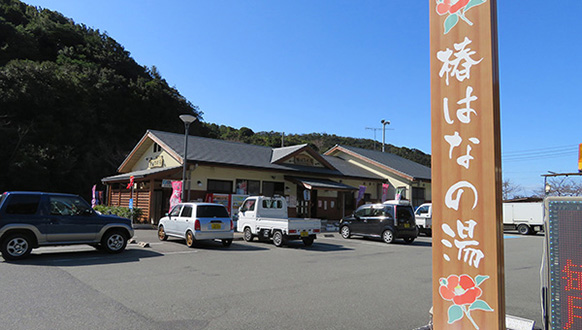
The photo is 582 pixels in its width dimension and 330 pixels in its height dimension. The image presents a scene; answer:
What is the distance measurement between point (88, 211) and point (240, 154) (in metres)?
15.1

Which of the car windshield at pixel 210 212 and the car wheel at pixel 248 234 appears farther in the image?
the car wheel at pixel 248 234

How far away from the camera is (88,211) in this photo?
10.9 metres

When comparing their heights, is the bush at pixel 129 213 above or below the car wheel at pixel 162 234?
above

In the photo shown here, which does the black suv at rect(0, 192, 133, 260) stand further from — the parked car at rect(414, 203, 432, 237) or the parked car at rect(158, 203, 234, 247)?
the parked car at rect(414, 203, 432, 237)

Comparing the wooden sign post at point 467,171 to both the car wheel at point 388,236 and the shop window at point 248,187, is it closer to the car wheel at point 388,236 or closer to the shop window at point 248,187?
the car wheel at point 388,236

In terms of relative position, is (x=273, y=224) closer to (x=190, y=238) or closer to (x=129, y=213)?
(x=190, y=238)

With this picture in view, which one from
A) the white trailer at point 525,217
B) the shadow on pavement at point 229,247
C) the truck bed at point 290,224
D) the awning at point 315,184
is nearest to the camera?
the shadow on pavement at point 229,247

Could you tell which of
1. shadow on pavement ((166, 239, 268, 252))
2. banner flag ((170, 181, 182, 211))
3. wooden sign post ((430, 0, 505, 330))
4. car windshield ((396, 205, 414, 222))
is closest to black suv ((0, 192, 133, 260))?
shadow on pavement ((166, 239, 268, 252))

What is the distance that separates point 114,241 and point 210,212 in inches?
131

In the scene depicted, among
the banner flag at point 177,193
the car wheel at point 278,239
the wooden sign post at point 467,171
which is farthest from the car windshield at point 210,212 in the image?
the wooden sign post at point 467,171

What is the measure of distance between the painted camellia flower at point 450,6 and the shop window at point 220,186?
19.5 metres

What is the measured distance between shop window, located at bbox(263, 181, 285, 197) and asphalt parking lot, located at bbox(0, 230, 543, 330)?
525 inches

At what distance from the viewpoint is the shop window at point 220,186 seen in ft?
73.6

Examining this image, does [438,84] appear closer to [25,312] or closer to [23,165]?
[25,312]
